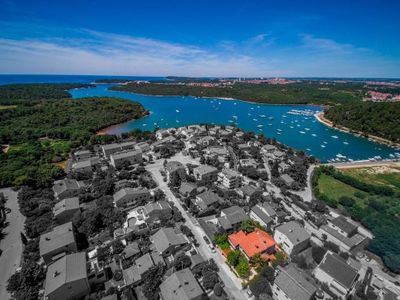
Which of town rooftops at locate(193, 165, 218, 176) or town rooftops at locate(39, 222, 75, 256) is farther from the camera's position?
town rooftops at locate(193, 165, 218, 176)

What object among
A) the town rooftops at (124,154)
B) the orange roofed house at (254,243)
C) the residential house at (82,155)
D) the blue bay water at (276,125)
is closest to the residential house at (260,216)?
the orange roofed house at (254,243)

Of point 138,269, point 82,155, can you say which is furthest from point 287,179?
point 82,155

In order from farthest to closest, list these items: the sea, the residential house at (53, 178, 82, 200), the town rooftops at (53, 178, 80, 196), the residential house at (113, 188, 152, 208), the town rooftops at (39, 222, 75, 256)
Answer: the sea, the town rooftops at (53, 178, 80, 196), the residential house at (53, 178, 82, 200), the residential house at (113, 188, 152, 208), the town rooftops at (39, 222, 75, 256)

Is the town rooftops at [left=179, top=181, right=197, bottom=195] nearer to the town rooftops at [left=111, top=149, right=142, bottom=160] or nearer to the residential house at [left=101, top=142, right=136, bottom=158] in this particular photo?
the town rooftops at [left=111, top=149, right=142, bottom=160]

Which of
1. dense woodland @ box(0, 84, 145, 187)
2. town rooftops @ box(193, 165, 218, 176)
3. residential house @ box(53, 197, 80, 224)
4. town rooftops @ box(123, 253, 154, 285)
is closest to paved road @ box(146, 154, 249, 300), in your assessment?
town rooftops @ box(123, 253, 154, 285)

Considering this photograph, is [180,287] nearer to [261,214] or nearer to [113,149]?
A: [261,214]

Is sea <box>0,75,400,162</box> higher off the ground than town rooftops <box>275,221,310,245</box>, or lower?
lower

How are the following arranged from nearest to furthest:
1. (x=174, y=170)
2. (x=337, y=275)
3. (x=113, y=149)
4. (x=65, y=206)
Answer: (x=337, y=275) < (x=65, y=206) < (x=174, y=170) < (x=113, y=149)

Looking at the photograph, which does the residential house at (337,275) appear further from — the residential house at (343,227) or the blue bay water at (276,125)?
the blue bay water at (276,125)
